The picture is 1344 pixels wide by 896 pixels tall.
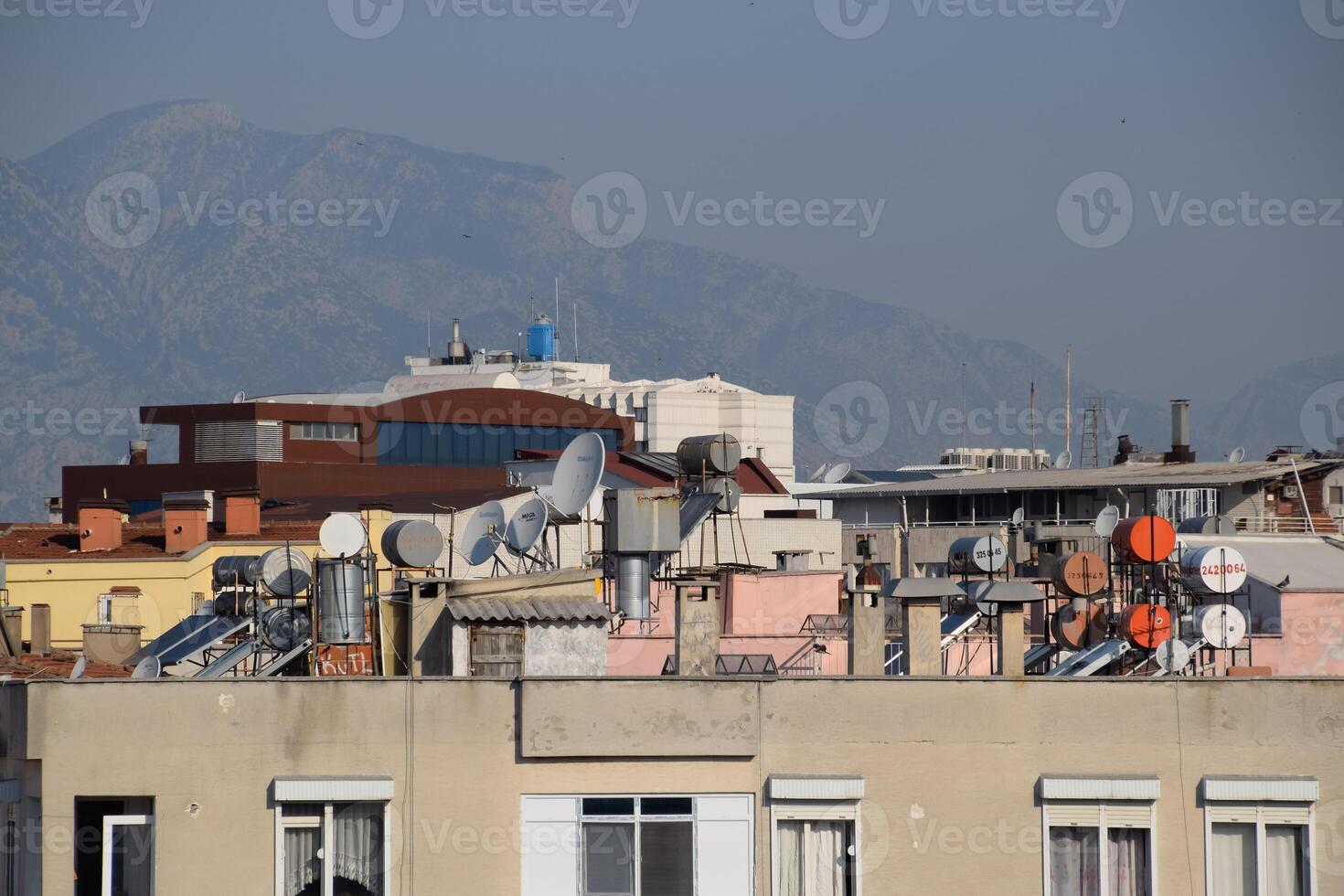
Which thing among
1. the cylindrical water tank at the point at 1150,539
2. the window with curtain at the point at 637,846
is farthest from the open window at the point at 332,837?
the cylindrical water tank at the point at 1150,539

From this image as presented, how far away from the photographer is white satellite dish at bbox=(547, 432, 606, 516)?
3197 cm

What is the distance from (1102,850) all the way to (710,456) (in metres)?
15.9

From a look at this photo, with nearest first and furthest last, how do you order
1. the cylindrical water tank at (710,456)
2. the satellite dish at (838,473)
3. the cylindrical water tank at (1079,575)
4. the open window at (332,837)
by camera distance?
1. the open window at (332,837)
2. the cylindrical water tank at (1079,575)
3. the cylindrical water tank at (710,456)
4. the satellite dish at (838,473)

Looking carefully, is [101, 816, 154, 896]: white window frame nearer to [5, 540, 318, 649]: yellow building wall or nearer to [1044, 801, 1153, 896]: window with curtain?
[1044, 801, 1153, 896]: window with curtain

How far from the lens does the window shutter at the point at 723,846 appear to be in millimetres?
20141

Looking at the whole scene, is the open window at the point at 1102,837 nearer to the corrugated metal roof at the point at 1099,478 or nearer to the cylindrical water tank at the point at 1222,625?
the cylindrical water tank at the point at 1222,625

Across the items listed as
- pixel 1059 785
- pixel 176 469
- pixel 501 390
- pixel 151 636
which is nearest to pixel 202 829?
pixel 1059 785

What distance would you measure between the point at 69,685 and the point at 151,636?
26.2 meters

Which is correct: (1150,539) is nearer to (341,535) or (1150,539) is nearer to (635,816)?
(635,816)

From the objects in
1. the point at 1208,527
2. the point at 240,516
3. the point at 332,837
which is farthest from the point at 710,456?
the point at 1208,527

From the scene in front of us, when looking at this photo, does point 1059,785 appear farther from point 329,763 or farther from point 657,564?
point 657,564

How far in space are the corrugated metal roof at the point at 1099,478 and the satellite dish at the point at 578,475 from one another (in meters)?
42.8

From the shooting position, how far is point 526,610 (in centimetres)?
2402

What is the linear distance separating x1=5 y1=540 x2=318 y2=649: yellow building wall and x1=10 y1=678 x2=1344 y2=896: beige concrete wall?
87.4ft
